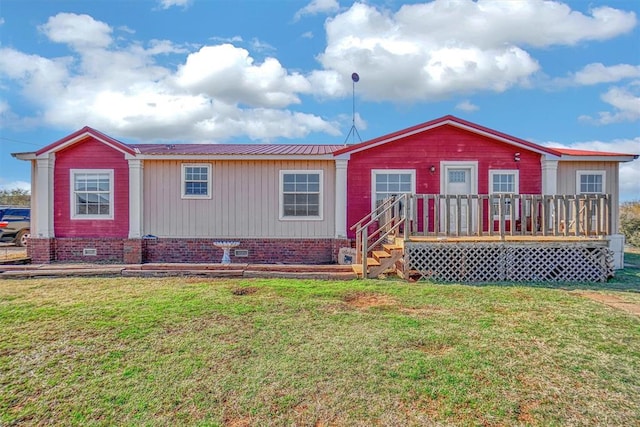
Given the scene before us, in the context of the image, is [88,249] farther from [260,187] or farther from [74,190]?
[260,187]

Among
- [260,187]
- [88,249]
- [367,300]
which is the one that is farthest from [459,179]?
[88,249]

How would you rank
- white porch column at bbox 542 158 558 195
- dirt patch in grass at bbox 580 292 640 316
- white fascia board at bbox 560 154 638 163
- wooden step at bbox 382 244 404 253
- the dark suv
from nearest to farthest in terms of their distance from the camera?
dirt patch in grass at bbox 580 292 640 316
wooden step at bbox 382 244 404 253
white porch column at bbox 542 158 558 195
white fascia board at bbox 560 154 638 163
the dark suv

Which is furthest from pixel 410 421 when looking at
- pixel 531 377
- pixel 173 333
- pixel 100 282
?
pixel 100 282

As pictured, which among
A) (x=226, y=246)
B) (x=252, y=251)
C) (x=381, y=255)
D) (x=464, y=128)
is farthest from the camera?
(x=252, y=251)

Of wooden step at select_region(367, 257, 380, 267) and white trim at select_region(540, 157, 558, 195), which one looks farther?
white trim at select_region(540, 157, 558, 195)

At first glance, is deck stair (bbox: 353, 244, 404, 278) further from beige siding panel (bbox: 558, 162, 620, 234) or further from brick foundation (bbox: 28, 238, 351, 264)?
beige siding panel (bbox: 558, 162, 620, 234)

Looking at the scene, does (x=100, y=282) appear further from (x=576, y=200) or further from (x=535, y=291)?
(x=576, y=200)

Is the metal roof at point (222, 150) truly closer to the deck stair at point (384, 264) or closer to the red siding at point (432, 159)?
the red siding at point (432, 159)

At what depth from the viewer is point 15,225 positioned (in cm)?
1435

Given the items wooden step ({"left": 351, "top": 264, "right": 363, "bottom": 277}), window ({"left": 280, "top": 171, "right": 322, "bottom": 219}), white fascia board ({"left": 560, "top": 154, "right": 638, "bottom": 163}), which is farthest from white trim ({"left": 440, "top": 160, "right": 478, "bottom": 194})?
wooden step ({"left": 351, "top": 264, "right": 363, "bottom": 277})

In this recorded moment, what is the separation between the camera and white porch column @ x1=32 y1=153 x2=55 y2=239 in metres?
10.3

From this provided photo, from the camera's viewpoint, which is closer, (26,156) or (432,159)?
(432,159)

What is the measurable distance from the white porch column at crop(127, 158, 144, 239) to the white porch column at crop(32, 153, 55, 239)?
2.28 metres

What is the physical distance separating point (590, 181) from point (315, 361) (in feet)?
35.7
